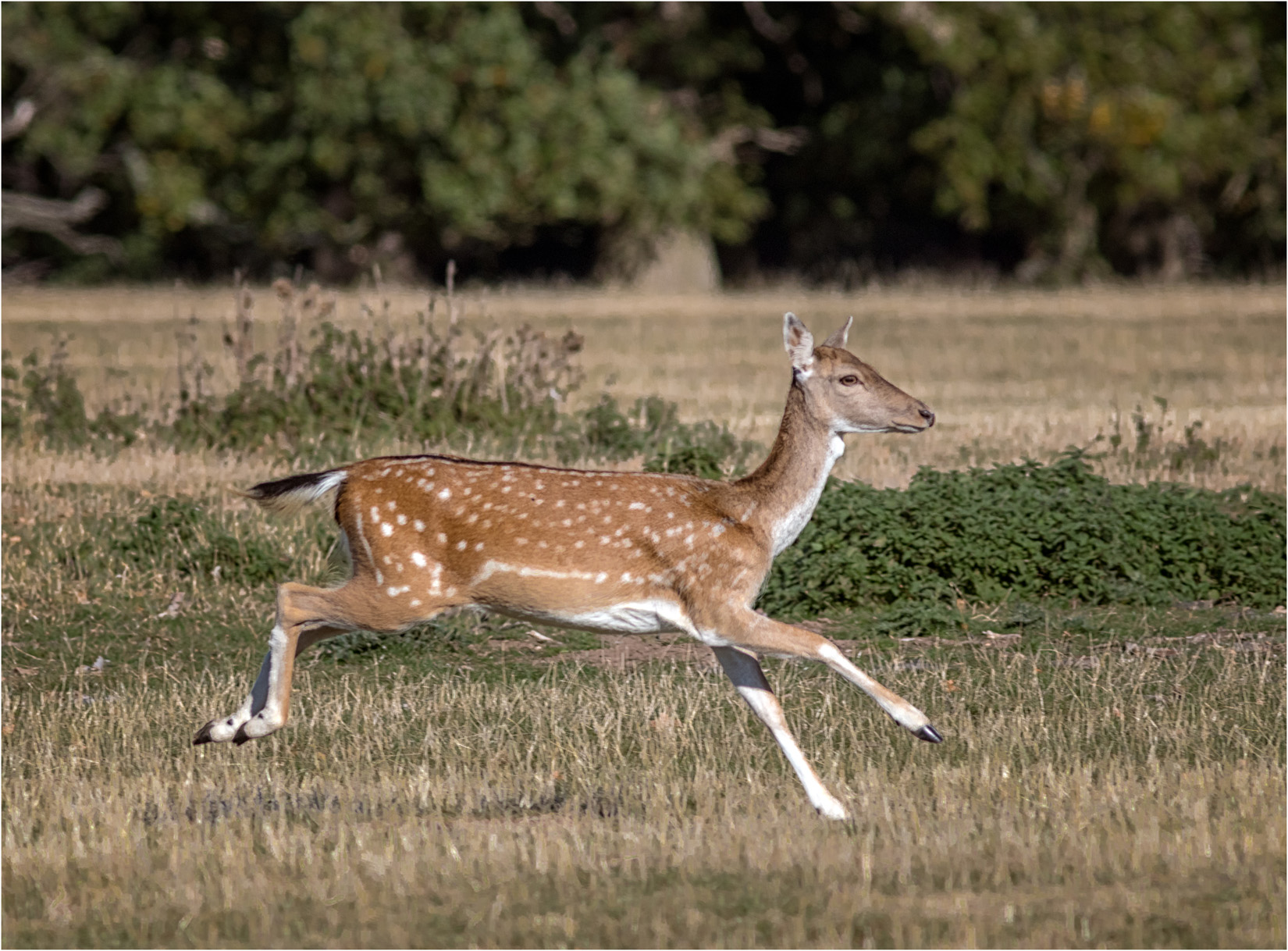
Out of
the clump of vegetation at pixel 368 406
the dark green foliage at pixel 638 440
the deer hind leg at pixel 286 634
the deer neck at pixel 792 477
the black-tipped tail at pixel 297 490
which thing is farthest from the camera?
the clump of vegetation at pixel 368 406

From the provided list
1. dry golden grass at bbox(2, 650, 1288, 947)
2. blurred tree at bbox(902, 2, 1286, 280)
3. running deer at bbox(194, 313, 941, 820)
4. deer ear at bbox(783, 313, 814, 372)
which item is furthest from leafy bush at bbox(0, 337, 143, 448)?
blurred tree at bbox(902, 2, 1286, 280)

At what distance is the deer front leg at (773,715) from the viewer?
7.65 m

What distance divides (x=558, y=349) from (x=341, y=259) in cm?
2239

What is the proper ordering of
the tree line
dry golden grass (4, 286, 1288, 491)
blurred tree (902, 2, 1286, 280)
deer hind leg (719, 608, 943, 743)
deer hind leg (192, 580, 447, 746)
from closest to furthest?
1. deer hind leg (719, 608, 943, 743)
2. deer hind leg (192, 580, 447, 746)
3. dry golden grass (4, 286, 1288, 491)
4. the tree line
5. blurred tree (902, 2, 1286, 280)

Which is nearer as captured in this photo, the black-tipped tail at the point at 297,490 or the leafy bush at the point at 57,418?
the black-tipped tail at the point at 297,490

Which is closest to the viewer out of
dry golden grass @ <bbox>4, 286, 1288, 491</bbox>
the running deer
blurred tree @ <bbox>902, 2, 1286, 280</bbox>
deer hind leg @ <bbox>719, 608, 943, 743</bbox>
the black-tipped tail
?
deer hind leg @ <bbox>719, 608, 943, 743</bbox>

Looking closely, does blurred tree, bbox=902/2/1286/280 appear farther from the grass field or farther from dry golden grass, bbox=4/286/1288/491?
the grass field

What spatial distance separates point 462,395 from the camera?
16797mm

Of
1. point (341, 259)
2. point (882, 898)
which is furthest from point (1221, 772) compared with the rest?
point (341, 259)

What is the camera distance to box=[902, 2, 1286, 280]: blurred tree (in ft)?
116

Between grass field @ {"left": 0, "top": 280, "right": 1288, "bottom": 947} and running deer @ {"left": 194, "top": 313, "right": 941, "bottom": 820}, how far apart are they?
568mm

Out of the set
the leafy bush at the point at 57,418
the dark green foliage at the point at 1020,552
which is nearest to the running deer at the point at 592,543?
the dark green foliage at the point at 1020,552

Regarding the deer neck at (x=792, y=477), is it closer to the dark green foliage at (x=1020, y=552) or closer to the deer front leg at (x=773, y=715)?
the deer front leg at (x=773, y=715)

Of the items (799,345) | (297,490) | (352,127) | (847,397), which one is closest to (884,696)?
(847,397)
